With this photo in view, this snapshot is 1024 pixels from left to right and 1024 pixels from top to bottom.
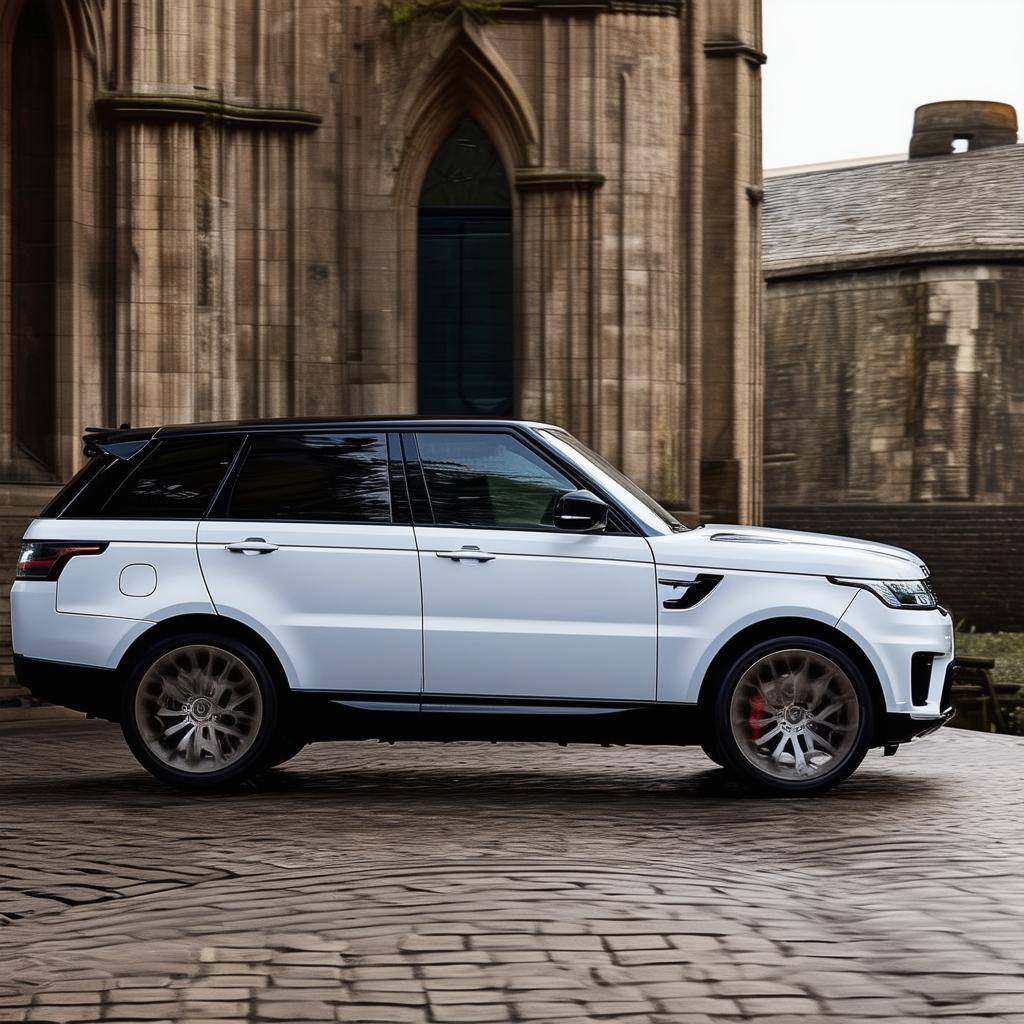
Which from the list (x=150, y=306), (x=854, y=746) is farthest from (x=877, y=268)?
(x=854, y=746)

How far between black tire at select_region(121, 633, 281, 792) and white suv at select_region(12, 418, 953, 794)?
1cm

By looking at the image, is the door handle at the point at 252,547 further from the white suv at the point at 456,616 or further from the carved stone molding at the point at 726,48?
the carved stone molding at the point at 726,48

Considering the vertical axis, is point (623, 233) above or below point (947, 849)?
above

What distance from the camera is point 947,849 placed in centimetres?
712

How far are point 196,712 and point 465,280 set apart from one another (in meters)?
11.8

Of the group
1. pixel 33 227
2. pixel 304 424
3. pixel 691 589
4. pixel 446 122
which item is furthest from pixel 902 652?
pixel 446 122

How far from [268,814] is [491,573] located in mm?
1457

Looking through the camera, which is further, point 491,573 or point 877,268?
point 877,268

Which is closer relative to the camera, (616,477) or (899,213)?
(616,477)

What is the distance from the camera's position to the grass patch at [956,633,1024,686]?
1243 inches

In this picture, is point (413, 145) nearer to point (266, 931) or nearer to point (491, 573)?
point (491, 573)

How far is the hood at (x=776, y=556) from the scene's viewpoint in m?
8.61

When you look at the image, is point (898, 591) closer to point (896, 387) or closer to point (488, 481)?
point (488, 481)

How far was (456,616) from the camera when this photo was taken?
340 inches
